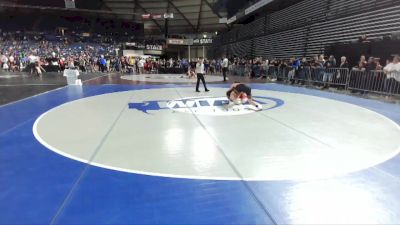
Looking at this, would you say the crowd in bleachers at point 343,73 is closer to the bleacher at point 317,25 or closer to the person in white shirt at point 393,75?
the person in white shirt at point 393,75

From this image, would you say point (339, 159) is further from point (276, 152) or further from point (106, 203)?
point (106, 203)

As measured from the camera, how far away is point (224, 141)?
16.2ft

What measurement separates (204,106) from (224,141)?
11.4ft

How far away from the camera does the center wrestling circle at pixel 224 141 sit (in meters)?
3.78

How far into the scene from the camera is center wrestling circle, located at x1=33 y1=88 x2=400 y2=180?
378 cm

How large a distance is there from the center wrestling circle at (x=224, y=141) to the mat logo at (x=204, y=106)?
0.19 metres

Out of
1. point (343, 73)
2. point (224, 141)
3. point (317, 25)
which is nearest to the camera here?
point (224, 141)

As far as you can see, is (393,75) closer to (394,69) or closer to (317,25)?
(394,69)

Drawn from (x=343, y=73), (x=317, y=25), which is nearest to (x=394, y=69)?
(x=343, y=73)

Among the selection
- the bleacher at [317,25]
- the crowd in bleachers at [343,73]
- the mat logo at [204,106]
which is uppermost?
the bleacher at [317,25]

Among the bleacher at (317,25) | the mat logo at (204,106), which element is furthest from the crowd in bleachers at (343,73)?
the mat logo at (204,106)

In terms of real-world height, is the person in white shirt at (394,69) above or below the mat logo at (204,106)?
above

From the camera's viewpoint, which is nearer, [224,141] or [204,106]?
[224,141]

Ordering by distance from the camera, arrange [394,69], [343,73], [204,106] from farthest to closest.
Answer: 1. [343,73]
2. [394,69]
3. [204,106]
